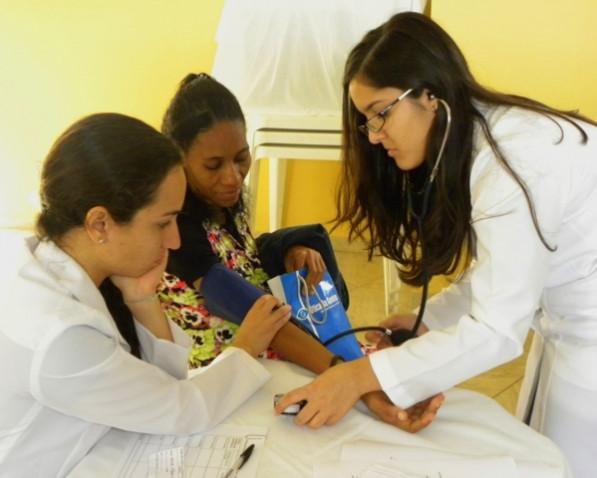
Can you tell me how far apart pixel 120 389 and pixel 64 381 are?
81 mm

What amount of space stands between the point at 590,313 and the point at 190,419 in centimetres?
73

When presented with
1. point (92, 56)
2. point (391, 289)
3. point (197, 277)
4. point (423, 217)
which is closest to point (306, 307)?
point (197, 277)

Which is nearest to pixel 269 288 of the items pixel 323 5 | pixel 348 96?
pixel 348 96

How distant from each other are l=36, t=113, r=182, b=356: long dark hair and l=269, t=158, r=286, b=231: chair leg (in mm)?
1826

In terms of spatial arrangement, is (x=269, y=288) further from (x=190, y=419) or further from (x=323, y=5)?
(x=323, y=5)

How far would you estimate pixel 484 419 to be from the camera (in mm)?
909

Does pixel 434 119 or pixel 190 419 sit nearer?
pixel 190 419

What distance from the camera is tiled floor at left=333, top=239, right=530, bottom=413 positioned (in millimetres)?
2133

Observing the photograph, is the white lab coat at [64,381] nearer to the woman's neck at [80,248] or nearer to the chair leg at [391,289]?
the woman's neck at [80,248]

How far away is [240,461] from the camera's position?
83 cm

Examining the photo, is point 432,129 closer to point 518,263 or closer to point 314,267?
point 518,263

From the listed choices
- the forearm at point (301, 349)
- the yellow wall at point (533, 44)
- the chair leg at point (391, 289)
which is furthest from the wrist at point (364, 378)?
the yellow wall at point (533, 44)

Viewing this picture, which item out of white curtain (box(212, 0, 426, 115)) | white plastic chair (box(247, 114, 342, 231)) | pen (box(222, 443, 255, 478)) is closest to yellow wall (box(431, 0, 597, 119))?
white curtain (box(212, 0, 426, 115))

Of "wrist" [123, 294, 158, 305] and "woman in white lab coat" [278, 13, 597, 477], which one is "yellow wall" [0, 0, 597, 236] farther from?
"wrist" [123, 294, 158, 305]
